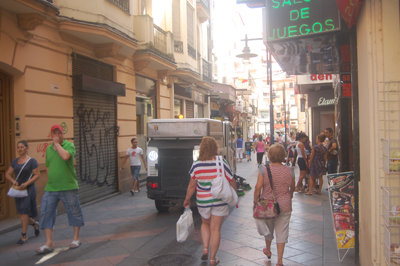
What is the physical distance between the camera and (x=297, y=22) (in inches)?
208

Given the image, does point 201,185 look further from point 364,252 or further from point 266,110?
point 266,110

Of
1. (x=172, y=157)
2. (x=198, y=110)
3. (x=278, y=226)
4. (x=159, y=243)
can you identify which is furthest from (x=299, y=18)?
(x=198, y=110)

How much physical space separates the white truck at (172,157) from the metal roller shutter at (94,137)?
2.68m

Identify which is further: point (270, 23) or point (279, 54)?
point (279, 54)

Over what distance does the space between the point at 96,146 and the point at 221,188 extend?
692 centimetres

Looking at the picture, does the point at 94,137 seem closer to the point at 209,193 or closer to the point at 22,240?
the point at 22,240

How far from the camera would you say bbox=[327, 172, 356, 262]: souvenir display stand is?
5.25m

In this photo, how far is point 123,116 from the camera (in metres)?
12.8

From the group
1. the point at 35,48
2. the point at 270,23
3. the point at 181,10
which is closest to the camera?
the point at 270,23

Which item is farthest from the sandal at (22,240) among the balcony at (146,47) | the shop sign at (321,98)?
the shop sign at (321,98)

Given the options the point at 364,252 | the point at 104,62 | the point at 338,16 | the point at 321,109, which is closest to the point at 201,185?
the point at 364,252

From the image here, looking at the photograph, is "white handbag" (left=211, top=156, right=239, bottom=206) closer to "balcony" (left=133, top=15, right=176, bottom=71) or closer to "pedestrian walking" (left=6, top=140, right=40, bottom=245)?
"pedestrian walking" (left=6, top=140, right=40, bottom=245)

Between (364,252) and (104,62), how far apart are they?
9.38m

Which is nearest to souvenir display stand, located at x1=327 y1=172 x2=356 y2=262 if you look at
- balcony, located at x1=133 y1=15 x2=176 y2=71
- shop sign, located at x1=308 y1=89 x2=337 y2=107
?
balcony, located at x1=133 y1=15 x2=176 y2=71
